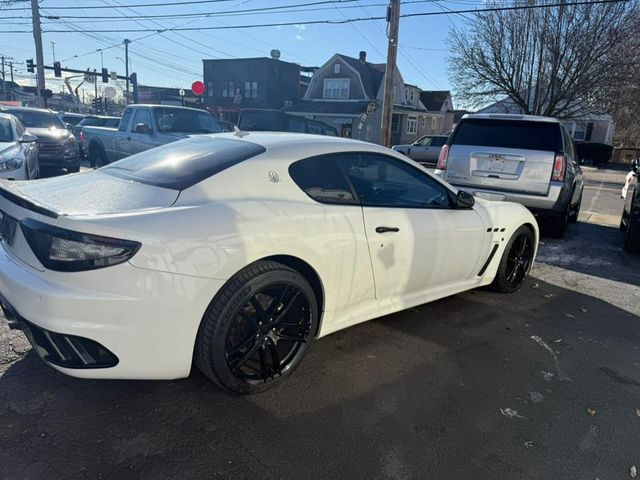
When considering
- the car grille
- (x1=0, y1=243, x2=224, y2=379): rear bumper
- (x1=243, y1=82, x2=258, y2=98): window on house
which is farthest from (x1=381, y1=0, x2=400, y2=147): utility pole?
(x1=243, y1=82, x2=258, y2=98): window on house

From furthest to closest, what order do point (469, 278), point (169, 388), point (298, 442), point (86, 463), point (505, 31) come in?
1. point (505, 31)
2. point (469, 278)
3. point (169, 388)
4. point (298, 442)
5. point (86, 463)

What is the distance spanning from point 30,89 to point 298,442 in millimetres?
92986

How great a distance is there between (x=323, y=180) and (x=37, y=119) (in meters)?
11.4

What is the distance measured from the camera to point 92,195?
2750 mm

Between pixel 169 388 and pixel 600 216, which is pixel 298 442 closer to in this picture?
pixel 169 388

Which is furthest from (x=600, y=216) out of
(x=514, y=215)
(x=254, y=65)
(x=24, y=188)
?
(x=254, y=65)

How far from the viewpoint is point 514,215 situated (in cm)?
455

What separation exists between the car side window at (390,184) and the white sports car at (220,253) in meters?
0.01

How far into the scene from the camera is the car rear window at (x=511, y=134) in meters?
6.85

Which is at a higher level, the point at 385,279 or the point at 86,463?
the point at 385,279

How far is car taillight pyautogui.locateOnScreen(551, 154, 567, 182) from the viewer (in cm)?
662

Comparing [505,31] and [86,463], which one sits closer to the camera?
[86,463]

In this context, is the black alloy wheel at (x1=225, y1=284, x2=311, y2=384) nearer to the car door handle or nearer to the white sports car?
the white sports car

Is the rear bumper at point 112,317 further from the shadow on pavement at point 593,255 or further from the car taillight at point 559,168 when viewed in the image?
the car taillight at point 559,168
